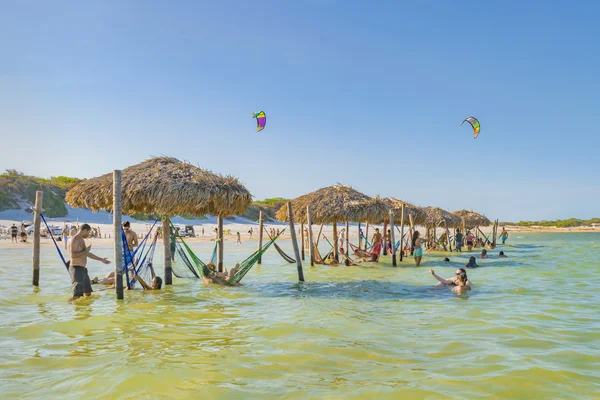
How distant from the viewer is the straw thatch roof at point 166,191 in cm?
819

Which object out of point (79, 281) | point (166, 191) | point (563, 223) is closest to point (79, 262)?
point (79, 281)

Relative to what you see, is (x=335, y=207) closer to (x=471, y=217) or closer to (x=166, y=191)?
(x=166, y=191)

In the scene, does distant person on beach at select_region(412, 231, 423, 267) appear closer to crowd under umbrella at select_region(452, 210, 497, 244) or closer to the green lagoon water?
the green lagoon water

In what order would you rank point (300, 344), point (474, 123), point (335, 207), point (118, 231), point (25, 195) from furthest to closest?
1. point (25, 195)
2. point (474, 123)
3. point (335, 207)
4. point (118, 231)
5. point (300, 344)

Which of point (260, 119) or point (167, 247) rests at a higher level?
point (260, 119)

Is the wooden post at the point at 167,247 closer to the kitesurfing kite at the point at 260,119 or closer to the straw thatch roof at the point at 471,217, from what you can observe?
the kitesurfing kite at the point at 260,119

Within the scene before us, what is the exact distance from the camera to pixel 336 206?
13.9 meters

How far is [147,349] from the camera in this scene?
4.84 meters

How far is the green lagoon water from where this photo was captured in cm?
380

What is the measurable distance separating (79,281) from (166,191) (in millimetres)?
2018

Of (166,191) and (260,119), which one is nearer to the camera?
(166,191)

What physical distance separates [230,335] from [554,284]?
837cm

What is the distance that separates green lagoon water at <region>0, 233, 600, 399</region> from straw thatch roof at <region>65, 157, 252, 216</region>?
1590 mm

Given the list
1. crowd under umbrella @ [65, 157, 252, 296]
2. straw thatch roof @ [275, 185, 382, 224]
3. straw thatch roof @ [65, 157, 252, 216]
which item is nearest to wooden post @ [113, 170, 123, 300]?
crowd under umbrella @ [65, 157, 252, 296]
